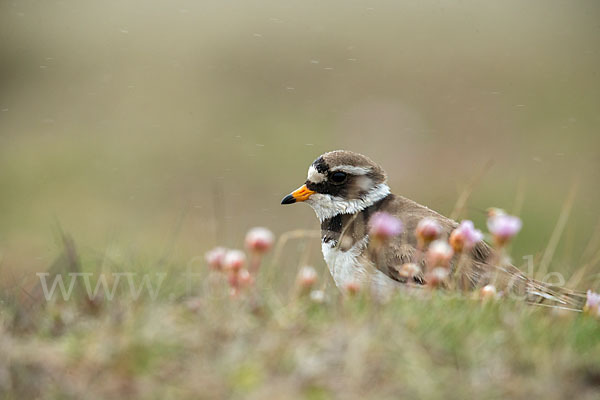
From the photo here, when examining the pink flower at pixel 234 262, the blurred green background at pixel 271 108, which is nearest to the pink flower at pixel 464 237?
→ the pink flower at pixel 234 262

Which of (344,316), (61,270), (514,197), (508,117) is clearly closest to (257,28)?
(508,117)

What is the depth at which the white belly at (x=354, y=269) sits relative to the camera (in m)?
6.75

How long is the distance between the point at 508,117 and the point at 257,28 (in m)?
6.15

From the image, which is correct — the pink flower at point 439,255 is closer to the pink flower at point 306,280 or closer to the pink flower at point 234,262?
the pink flower at point 306,280

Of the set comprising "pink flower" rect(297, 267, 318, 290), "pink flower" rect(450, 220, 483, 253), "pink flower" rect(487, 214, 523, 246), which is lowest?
"pink flower" rect(297, 267, 318, 290)

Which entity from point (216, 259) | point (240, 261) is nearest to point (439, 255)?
point (240, 261)

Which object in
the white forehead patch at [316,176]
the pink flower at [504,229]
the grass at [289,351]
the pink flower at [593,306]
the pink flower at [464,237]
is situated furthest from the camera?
the white forehead patch at [316,176]

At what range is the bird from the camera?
A: 22.1ft

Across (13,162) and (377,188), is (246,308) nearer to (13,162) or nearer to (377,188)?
(377,188)

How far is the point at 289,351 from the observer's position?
15.5ft

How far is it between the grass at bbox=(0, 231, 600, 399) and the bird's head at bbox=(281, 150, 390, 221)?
7.61 feet

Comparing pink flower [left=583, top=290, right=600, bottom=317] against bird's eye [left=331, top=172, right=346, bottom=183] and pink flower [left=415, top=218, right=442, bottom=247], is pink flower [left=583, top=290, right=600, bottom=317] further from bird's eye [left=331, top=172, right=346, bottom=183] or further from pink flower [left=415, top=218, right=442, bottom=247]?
bird's eye [left=331, top=172, right=346, bottom=183]

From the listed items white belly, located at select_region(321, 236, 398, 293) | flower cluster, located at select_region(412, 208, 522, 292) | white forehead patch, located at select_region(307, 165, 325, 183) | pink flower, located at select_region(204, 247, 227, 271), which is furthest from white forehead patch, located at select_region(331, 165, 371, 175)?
pink flower, located at select_region(204, 247, 227, 271)

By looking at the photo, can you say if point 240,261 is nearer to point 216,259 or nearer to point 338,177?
point 216,259
